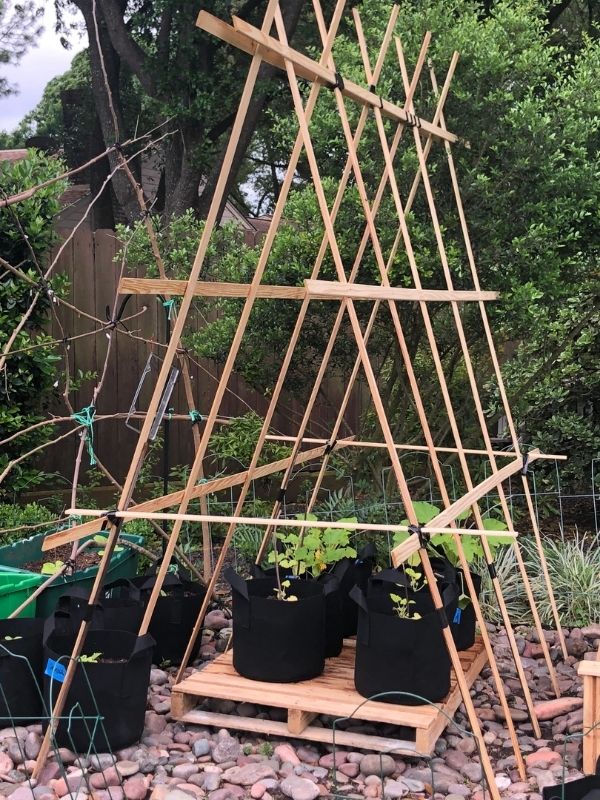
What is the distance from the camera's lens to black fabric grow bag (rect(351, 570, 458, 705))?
2.87 metres

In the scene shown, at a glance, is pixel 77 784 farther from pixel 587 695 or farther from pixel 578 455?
pixel 578 455

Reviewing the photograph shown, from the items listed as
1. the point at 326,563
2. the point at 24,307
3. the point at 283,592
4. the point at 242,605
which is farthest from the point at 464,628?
the point at 24,307

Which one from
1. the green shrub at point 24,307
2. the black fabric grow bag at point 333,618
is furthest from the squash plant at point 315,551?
the green shrub at point 24,307

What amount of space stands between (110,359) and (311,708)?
3.95 meters

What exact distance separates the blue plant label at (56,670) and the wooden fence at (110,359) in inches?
128

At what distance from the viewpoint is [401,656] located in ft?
9.41

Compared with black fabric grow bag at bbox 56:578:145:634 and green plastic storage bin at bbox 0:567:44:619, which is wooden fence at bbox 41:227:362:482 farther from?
black fabric grow bag at bbox 56:578:145:634

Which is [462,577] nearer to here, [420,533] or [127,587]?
[420,533]

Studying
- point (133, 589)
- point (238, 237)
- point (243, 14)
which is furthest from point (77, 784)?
point (243, 14)

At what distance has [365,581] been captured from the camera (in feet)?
12.2

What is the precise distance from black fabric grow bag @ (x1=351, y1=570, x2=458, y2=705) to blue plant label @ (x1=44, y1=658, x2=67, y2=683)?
1011mm

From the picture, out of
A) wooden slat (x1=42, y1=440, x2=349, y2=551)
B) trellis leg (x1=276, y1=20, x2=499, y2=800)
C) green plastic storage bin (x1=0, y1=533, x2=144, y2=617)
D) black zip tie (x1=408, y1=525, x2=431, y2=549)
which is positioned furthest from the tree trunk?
black zip tie (x1=408, y1=525, x2=431, y2=549)

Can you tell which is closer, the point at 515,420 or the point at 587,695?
the point at 587,695

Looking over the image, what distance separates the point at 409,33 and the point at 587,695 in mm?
3210
